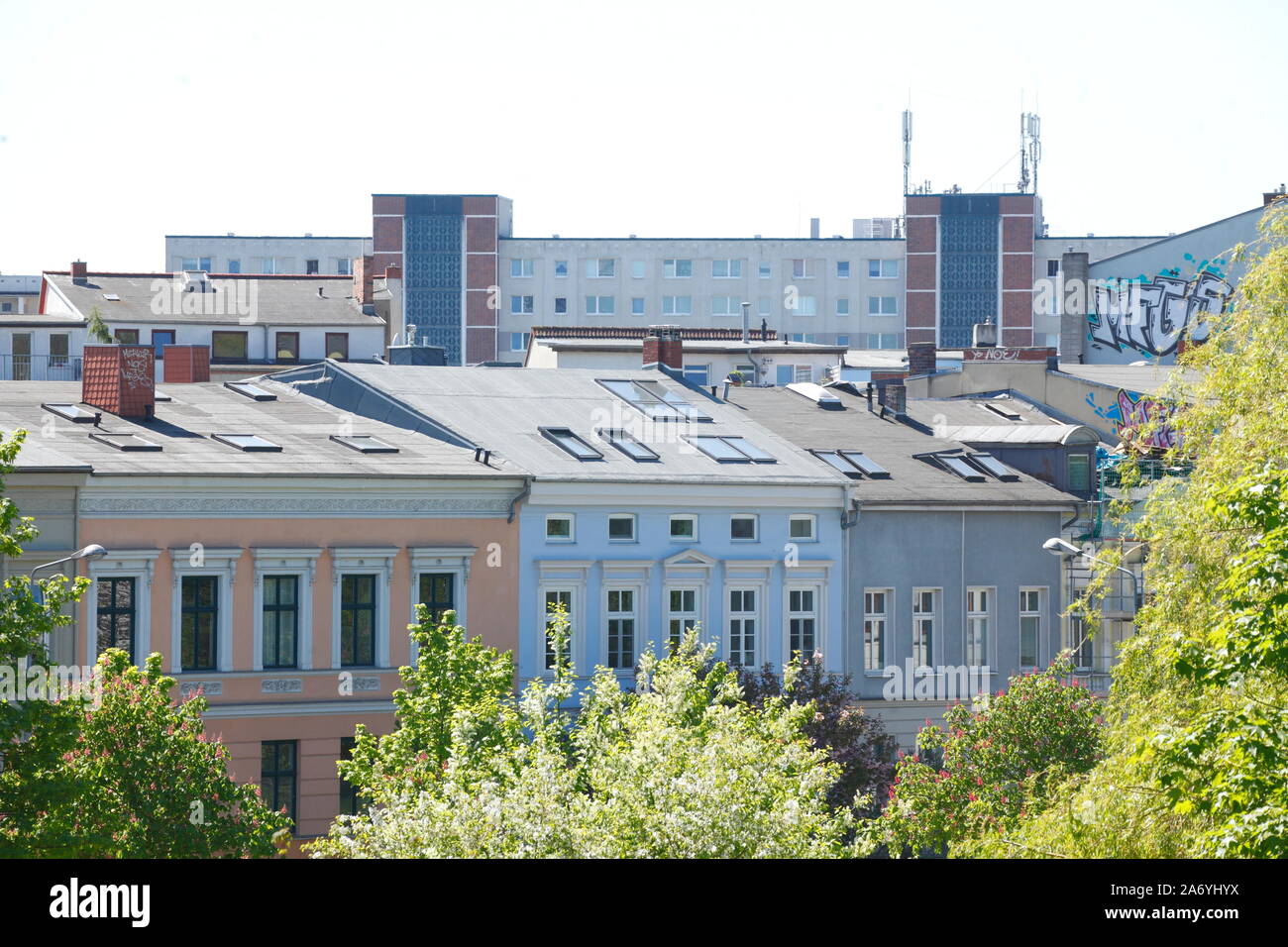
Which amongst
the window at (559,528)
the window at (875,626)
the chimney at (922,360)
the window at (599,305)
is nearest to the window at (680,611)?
the window at (559,528)

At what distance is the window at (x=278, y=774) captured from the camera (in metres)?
42.3

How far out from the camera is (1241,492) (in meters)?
19.4

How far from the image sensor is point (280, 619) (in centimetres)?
4334

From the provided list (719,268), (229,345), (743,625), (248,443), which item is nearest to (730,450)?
(743,625)

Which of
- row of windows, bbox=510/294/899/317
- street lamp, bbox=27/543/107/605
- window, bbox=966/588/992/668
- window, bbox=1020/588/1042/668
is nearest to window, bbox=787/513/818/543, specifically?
window, bbox=966/588/992/668

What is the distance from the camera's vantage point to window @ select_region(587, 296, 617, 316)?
16312cm

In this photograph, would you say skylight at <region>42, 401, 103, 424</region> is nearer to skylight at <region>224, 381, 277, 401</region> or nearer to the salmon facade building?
the salmon facade building

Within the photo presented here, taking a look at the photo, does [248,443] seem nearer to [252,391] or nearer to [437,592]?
[437,592]

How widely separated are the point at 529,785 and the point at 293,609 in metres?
19.4

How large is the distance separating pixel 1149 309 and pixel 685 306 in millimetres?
87321

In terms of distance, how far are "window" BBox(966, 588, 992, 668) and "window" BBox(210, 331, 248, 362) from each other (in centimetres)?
4581
